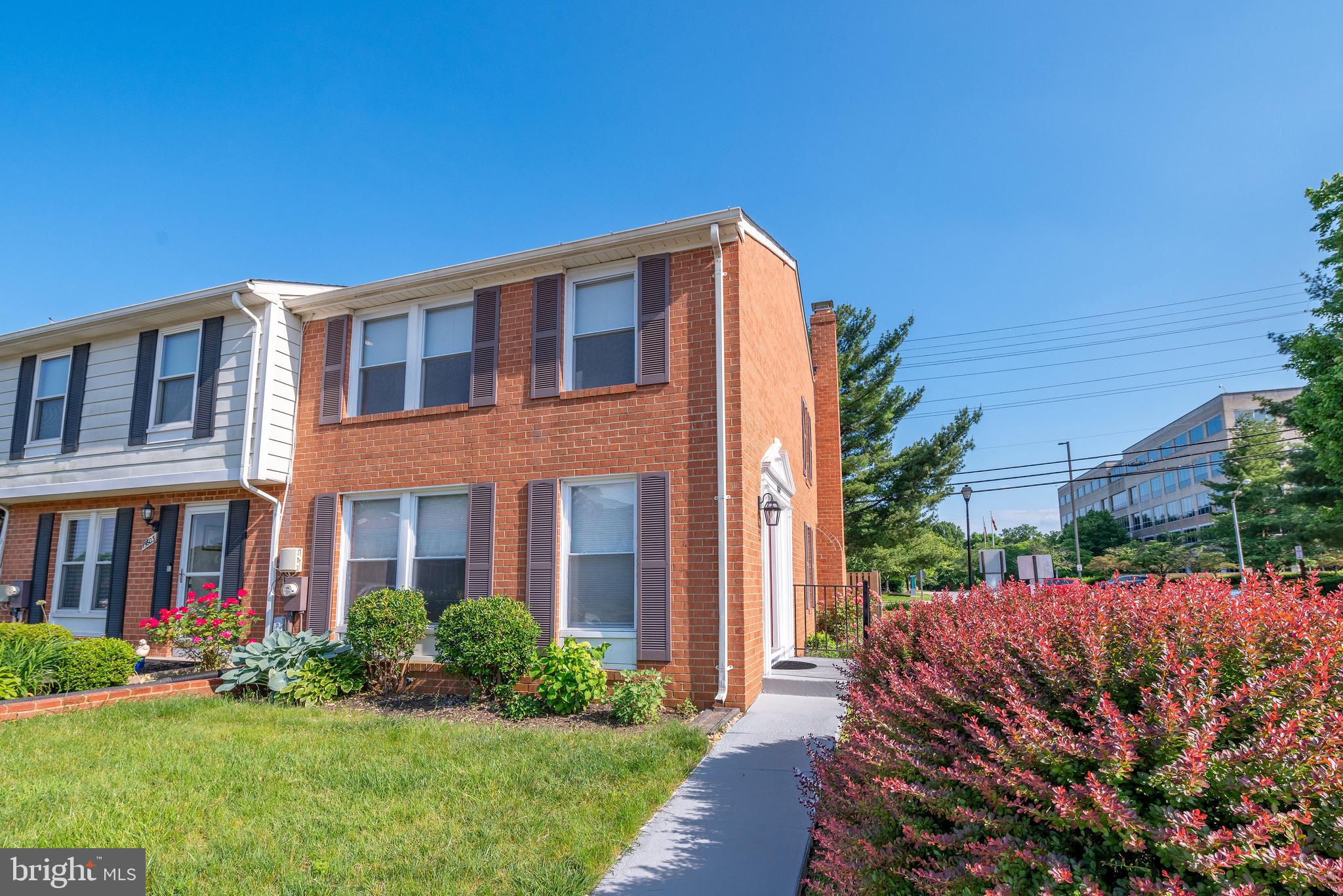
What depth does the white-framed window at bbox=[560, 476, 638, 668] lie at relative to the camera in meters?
7.55

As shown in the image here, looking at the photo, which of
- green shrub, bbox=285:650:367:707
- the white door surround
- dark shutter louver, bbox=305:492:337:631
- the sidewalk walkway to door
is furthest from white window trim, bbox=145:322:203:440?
the sidewalk walkway to door

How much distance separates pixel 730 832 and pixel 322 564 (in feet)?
23.1

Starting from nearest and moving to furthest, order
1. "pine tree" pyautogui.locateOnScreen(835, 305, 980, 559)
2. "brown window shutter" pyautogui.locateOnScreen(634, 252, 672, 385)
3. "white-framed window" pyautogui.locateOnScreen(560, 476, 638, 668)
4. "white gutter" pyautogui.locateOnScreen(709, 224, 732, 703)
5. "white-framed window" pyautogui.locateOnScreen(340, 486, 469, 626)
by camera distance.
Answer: "white gutter" pyautogui.locateOnScreen(709, 224, 732, 703) → "white-framed window" pyautogui.locateOnScreen(560, 476, 638, 668) → "brown window shutter" pyautogui.locateOnScreen(634, 252, 672, 385) → "white-framed window" pyautogui.locateOnScreen(340, 486, 469, 626) → "pine tree" pyautogui.locateOnScreen(835, 305, 980, 559)

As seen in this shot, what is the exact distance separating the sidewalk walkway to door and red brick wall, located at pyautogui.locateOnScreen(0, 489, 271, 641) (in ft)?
23.6

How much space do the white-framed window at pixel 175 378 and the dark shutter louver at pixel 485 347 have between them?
4.50 m

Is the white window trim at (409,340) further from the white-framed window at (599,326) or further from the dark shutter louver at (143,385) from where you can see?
the dark shutter louver at (143,385)

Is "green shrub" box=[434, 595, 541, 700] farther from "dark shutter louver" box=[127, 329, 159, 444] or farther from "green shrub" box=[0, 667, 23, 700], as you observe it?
"dark shutter louver" box=[127, 329, 159, 444]

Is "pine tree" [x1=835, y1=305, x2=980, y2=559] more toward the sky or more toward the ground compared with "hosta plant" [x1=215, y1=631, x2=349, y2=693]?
more toward the sky

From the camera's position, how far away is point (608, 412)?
7.84 m

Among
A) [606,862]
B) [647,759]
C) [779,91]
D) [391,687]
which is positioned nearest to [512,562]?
[391,687]

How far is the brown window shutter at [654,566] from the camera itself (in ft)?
23.6

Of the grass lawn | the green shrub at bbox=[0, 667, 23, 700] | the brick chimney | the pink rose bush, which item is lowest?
the grass lawn

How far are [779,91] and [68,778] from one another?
11141 mm

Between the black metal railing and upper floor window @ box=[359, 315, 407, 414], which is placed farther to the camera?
the black metal railing
